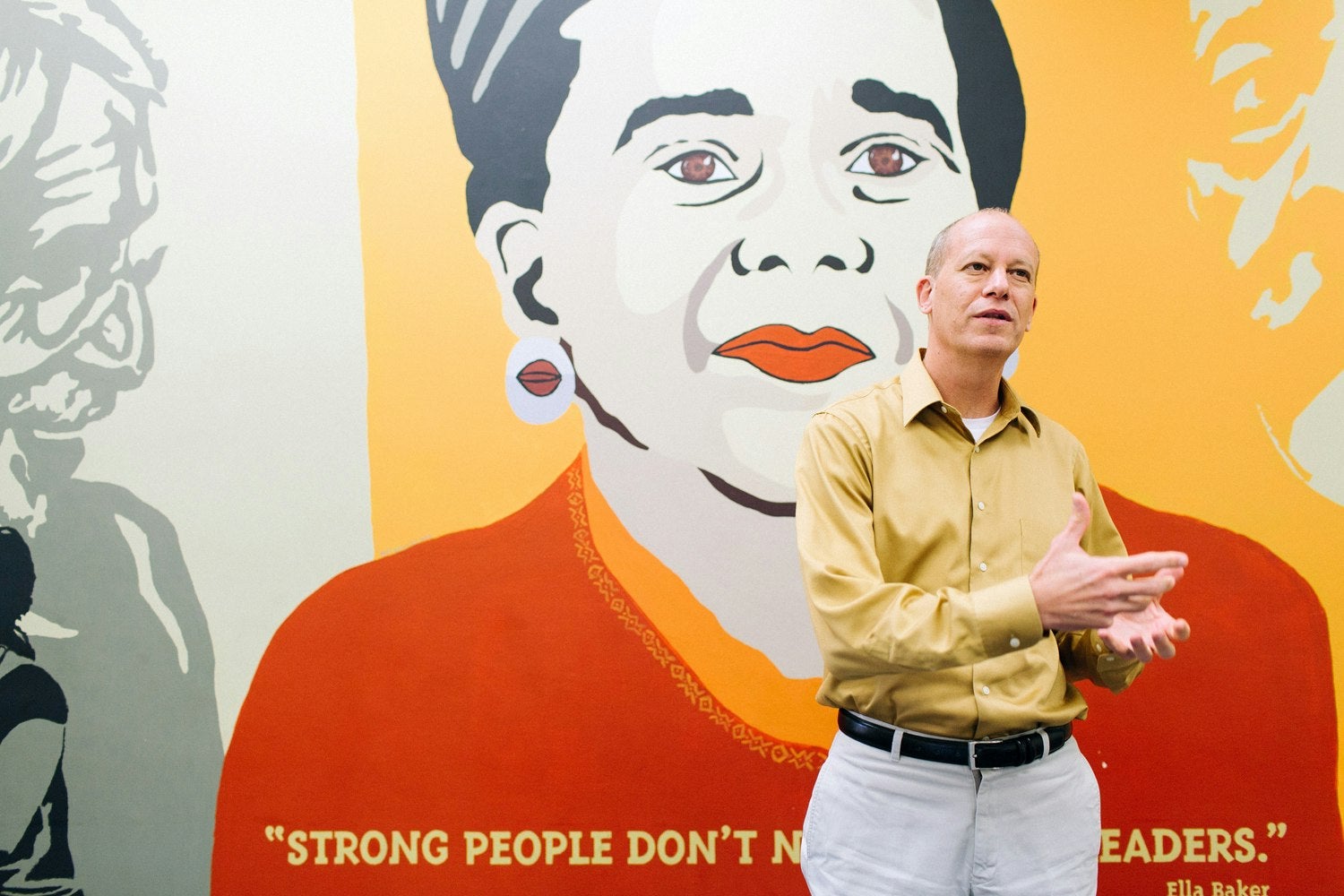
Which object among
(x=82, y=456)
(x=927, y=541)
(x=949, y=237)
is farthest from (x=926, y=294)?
(x=82, y=456)

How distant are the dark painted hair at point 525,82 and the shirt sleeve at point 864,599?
1.26 meters

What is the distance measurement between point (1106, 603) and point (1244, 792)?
1590mm

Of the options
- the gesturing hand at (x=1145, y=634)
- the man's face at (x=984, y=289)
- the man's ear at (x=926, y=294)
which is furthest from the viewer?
the man's ear at (x=926, y=294)

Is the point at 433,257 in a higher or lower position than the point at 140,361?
higher

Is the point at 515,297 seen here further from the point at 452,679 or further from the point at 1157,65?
the point at 1157,65

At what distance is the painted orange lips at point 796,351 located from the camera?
2.46 metres

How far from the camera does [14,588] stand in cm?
248

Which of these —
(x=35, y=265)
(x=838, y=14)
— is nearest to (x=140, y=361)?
(x=35, y=265)

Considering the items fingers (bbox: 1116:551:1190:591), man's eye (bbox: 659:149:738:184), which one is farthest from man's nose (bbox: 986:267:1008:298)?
man's eye (bbox: 659:149:738:184)

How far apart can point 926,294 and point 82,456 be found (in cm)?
233

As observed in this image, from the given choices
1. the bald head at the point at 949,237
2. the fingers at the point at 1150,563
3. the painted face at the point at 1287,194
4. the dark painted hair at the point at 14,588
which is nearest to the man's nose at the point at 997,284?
the bald head at the point at 949,237

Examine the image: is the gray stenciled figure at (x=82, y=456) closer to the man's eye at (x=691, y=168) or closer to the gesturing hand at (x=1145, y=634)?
the man's eye at (x=691, y=168)

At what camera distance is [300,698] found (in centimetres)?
245

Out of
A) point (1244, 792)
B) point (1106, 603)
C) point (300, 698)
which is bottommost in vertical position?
point (1244, 792)
